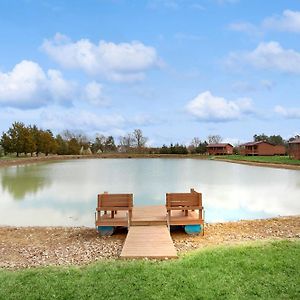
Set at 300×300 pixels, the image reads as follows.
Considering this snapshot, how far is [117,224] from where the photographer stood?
25.8 feet

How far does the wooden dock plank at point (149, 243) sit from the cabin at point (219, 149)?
196 ft

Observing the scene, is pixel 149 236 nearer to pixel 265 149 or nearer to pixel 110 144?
pixel 265 149

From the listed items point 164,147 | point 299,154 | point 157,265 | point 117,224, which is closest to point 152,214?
point 117,224

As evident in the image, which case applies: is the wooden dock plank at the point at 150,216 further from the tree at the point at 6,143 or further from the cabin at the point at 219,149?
the cabin at the point at 219,149

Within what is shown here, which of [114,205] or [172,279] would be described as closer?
[172,279]

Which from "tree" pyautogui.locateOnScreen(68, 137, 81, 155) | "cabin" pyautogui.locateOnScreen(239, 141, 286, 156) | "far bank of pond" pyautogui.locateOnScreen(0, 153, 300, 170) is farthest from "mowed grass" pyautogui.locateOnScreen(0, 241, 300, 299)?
"tree" pyautogui.locateOnScreen(68, 137, 81, 155)

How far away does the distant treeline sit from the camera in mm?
50500

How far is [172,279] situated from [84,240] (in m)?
3.37

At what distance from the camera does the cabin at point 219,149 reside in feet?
217

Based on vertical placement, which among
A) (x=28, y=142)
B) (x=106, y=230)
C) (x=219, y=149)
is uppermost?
(x=28, y=142)

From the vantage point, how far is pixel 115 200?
26.7 feet

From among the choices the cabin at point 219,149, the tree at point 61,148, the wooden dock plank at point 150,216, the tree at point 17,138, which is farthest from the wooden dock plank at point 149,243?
the cabin at point 219,149

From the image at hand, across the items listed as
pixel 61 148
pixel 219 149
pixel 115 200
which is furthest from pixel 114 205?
pixel 219 149

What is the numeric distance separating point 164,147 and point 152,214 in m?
60.1
